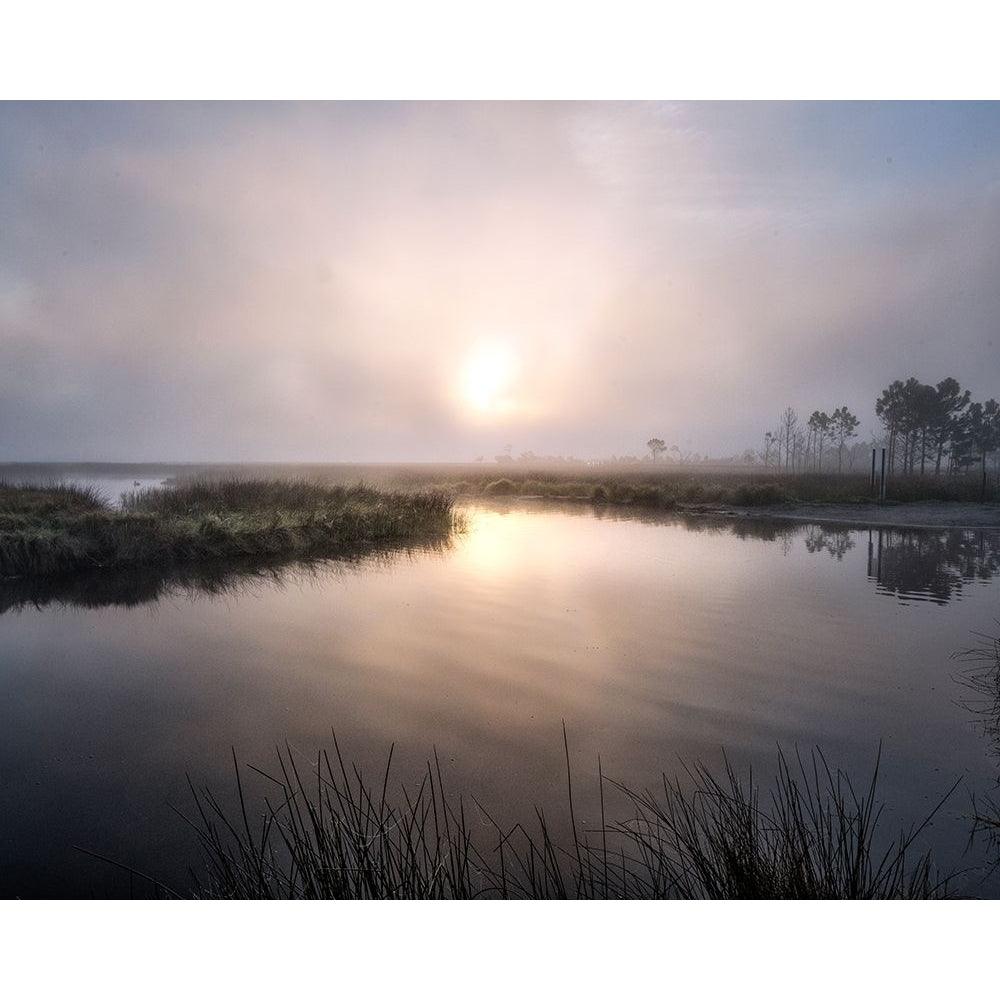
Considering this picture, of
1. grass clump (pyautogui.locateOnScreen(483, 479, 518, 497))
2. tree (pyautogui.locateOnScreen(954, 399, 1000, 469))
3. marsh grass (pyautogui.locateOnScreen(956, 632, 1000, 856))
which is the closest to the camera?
marsh grass (pyautogui.locateOnScreen(956, 632, 1000, 856))

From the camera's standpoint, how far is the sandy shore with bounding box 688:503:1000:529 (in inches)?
330

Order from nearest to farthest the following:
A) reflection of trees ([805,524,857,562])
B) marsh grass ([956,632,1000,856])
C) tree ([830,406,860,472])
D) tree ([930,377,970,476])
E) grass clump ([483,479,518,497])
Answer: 1. marsh grass ([956,632,1000,856])
2. tree ([930,377,970,476])
3. tree ([830,406,860,472])
4. reflection of trees ([805,524,857,562])
5. grass clump ([483,479,518,497])

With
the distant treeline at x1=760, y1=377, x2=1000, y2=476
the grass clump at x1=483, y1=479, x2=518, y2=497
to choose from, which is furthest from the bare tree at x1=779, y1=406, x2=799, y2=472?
the grass clump at x1=483, y1=479, x2=518, y2=497

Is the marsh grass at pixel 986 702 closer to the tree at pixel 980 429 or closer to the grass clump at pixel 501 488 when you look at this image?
the tree at pixel 980 429

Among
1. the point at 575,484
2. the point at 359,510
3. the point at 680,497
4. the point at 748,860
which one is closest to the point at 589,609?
the point at 748,860

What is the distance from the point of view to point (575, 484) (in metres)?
20.2

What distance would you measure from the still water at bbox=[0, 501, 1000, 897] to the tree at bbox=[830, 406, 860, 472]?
1637 millimetres

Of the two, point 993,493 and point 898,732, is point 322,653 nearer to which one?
point 898,732

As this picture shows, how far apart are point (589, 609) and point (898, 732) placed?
2.73 meters

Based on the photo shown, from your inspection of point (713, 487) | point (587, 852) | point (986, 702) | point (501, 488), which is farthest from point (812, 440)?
point (501, 488)

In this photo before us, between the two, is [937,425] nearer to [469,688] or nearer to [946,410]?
[946,410]

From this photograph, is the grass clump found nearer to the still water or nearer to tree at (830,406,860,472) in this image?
the still water

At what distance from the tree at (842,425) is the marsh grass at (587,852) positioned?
378 centimetres

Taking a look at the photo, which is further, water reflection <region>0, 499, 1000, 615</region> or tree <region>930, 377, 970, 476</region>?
water reflection <region>0, 499, 1000, 615</region>
